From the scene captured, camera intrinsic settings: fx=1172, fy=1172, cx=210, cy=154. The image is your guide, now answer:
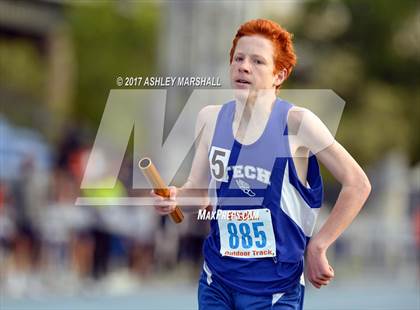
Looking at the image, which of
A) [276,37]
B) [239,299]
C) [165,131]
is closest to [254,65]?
[276,37]

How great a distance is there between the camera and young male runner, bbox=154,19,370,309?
4352mm

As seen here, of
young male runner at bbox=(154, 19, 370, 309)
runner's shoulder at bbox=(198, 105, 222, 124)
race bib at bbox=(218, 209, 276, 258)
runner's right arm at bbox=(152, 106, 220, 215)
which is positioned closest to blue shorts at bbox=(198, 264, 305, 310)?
young male runner at bbox=(154, 19, 370, 309)

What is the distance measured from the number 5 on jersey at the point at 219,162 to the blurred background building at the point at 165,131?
6.68 m

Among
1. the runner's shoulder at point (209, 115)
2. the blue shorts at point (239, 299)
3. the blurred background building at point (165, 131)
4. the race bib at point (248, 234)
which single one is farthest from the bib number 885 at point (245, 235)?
the blurred background building at point (165, 131)

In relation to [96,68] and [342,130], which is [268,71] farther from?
[96,68]

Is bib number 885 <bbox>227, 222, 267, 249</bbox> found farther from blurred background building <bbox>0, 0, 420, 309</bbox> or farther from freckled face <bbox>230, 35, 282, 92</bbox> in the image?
blurred background building <bbox>0, 0, 420, 309</bbox>

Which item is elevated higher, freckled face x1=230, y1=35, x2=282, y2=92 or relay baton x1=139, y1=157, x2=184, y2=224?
freckled face x1=230, y1=35, x2=282, y2=92

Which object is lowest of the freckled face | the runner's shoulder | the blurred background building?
the blurred background building

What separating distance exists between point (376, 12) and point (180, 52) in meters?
23.1

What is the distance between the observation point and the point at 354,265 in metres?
18.9

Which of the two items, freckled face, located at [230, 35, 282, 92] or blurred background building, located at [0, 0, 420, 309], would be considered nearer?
freckled face, located at [230, 35, 282, 92]

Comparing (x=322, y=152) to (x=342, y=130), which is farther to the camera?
(x=342, y=130)

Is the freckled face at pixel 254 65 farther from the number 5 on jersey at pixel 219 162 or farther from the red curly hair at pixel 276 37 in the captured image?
the number 5 on jersey at pixel 219 162

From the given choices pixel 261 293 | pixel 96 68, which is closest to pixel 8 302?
pixel 261 293
